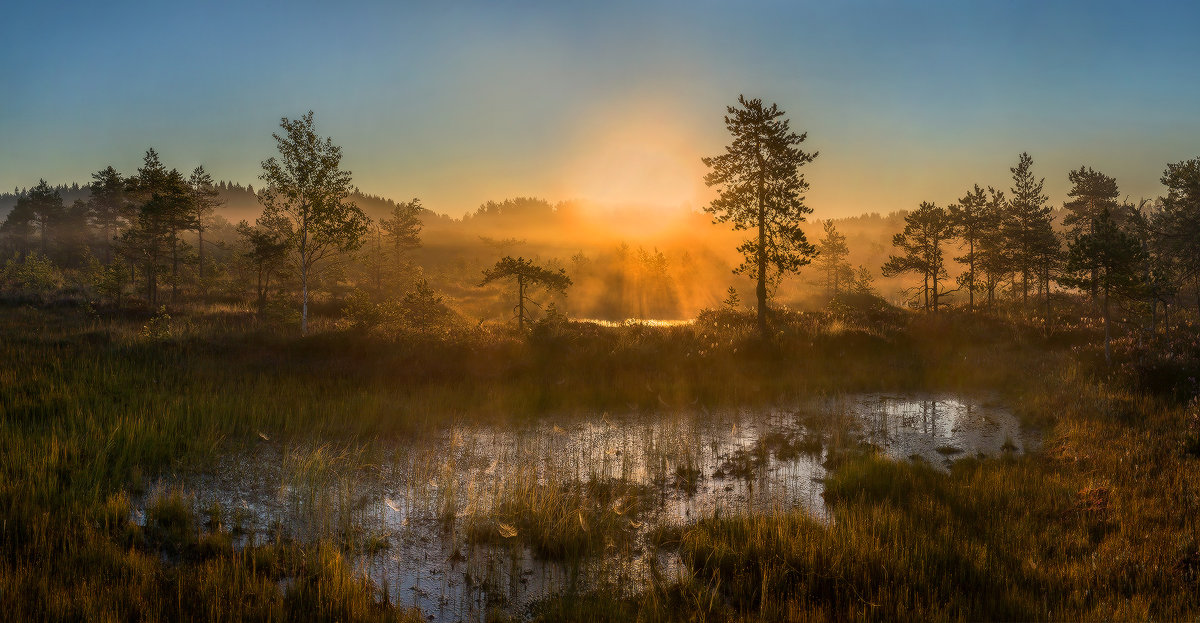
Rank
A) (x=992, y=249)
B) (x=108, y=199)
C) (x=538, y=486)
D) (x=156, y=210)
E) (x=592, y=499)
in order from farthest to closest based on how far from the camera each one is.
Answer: (x=108, y=199), (x=992, y=249), (x=156, y=210), (x=538, y=486), (x=592, y=499)

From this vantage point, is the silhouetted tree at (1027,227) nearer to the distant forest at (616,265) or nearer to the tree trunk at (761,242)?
the distant forest at (616,265)

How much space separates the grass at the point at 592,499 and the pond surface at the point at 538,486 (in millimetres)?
156

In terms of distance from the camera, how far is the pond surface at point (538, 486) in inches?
262

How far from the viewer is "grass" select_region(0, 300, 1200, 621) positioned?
5570 millimetres

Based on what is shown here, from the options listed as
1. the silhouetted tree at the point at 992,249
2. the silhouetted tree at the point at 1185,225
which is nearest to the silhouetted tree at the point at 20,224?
the silhouetted tree at the point at 992,249

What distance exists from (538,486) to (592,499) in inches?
39.5

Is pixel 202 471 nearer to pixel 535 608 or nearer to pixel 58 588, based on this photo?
pixel 58 588

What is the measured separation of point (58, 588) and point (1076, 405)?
19.1m

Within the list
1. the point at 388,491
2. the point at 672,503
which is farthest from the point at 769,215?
the point at 388,491

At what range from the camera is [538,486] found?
904 cm

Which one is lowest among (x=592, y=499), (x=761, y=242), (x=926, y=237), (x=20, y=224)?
(x=592, y=499)

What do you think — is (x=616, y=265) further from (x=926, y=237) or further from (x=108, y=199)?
(x=108, y=199)

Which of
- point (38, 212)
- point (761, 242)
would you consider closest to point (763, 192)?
point (761, 242)

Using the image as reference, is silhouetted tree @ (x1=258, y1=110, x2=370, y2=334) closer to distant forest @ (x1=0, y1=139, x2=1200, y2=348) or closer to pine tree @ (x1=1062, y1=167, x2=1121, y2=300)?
distant forest @ (x1=0, y1=139, x2=1200, y2=348)
